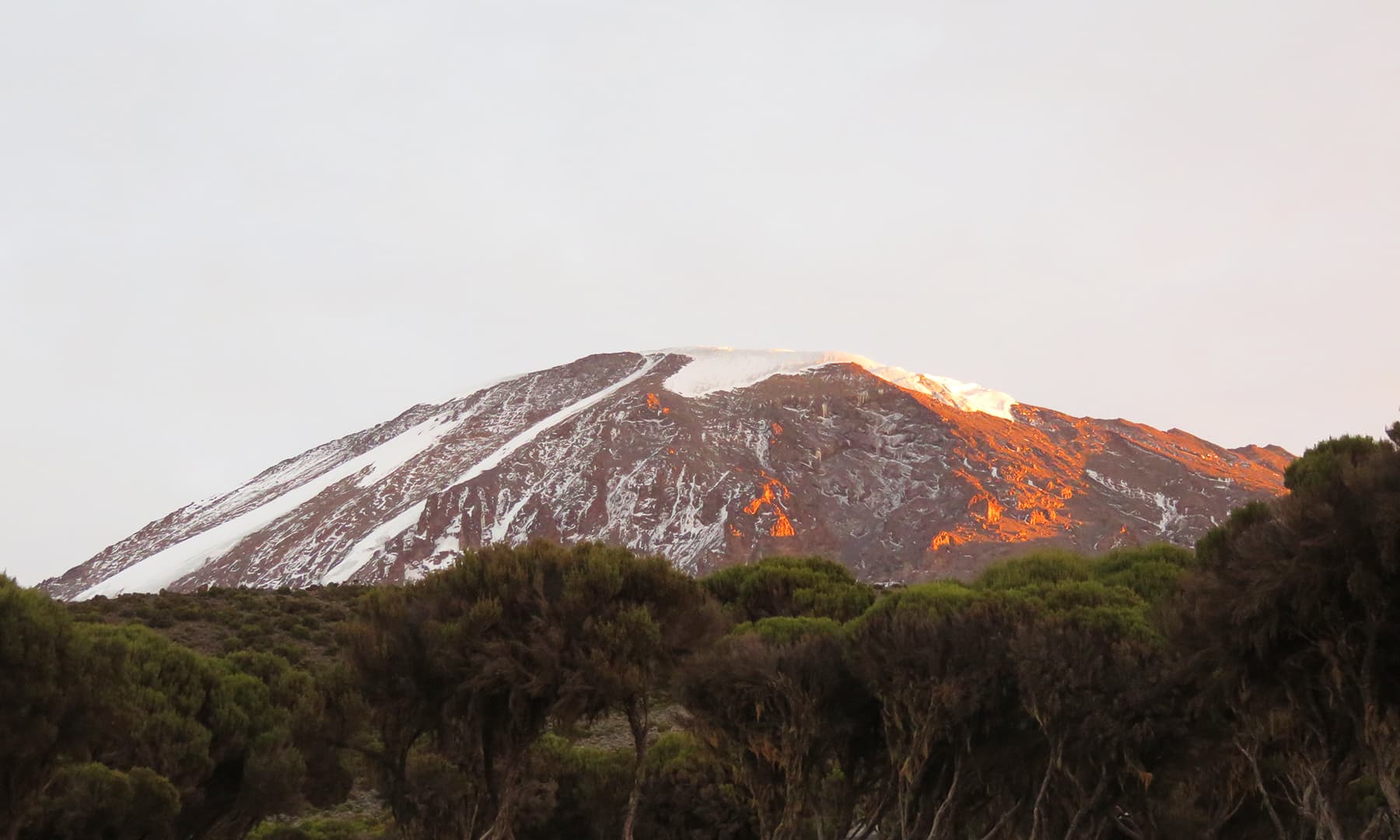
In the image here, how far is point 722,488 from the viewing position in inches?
4970

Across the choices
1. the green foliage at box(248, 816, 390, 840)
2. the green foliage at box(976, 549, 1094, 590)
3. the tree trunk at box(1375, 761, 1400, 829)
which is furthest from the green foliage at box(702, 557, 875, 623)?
the tree trunk at box(1375, 761, 1400, 829)

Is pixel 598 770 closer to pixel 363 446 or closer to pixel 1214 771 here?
pixel 1214 771

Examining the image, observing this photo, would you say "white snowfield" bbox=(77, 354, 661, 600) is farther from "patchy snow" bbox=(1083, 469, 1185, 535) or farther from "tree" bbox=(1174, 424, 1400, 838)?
"tree" bbox=(1174, 424, 1400, 838)

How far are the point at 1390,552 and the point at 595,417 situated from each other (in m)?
136

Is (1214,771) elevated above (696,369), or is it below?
below

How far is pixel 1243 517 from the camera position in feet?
61.8

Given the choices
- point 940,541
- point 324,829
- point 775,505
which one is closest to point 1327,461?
point 324,829

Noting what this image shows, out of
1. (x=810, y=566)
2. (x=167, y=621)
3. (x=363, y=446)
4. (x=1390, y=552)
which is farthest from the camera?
(x=363, y=446)

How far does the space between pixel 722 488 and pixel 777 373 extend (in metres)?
47.4

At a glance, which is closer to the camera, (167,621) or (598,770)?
(598,770)

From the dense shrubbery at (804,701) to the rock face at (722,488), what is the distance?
86639 mm

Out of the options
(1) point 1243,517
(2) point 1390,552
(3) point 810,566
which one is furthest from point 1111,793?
(3) point 810,566

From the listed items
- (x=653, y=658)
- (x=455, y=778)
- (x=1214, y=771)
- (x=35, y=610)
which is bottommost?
(x=1214, y=771)

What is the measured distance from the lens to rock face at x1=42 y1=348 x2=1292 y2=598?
11706cm
